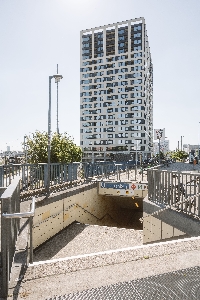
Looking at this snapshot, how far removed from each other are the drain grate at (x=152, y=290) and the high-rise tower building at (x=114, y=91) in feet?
237

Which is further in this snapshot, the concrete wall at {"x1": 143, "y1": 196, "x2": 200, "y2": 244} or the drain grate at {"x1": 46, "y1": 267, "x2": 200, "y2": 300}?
the concrete wall at {"x1": 143, "y1": 196, "x2": 200, "y2": 244}

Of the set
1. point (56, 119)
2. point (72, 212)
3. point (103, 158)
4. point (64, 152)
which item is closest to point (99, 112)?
point (103, 158)

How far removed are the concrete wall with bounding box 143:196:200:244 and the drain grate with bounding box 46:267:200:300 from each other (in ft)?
8.81

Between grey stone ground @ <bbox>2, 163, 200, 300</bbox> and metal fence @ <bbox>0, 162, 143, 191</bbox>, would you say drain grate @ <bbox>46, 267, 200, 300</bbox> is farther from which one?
metal fence @ <bbox>0, 162, 143, 191</bbox>

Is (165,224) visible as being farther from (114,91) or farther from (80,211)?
(114,91)

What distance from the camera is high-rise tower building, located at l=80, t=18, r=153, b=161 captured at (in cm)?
7725

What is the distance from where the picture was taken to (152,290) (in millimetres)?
2619

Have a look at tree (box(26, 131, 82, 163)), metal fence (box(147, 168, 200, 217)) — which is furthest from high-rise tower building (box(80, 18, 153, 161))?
metal fence (box(147, 168, 200, 217))

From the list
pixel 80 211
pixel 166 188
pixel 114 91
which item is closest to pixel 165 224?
pixel 166 188

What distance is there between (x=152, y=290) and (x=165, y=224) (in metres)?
4.03

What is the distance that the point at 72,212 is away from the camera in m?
10.5

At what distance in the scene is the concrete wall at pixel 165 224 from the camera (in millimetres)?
5499

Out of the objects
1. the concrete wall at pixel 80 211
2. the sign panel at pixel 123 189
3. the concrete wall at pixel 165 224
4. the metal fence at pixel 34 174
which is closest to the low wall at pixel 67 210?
the concrete wall at pixel 80 211

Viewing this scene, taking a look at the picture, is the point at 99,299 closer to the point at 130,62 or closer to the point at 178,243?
the point at 178,243
